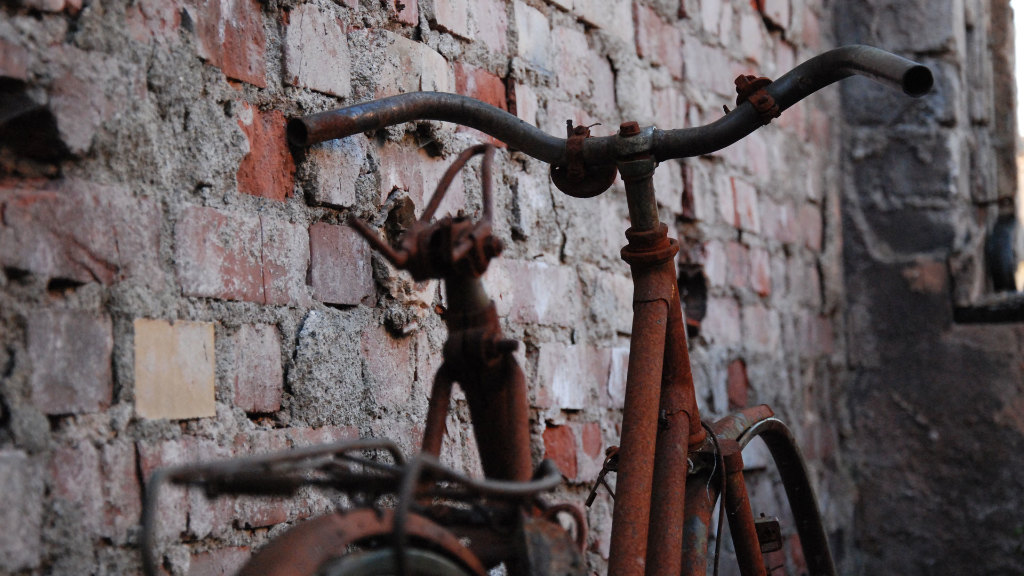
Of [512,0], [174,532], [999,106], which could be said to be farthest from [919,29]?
[174,532]

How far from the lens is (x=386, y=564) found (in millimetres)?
937

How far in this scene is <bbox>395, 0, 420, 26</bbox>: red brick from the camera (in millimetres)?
1814

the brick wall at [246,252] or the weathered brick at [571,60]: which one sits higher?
the weathered brick at [571,60]

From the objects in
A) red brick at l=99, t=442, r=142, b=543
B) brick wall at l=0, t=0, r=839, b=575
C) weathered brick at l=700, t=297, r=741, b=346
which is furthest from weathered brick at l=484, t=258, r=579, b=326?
red brick at l=99, t=442, r=142, b=543

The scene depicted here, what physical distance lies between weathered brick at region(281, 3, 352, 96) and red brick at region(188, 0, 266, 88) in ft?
0.19

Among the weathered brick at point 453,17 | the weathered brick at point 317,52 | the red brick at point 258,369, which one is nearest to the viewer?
the red brick at point 258,369

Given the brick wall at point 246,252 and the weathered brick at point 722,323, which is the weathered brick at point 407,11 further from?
the weathered brick at point 722,323

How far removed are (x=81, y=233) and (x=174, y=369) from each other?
0.21 metres

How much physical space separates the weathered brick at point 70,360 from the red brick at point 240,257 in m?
0.15

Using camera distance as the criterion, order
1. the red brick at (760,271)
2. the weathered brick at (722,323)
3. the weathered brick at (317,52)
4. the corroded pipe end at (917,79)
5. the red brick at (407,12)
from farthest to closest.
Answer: the red brick at (760,271), the weathered brick at (722,323), the red brick at (407,12), the weathered brick at (317,52), the corroded pipe end at (917,79)

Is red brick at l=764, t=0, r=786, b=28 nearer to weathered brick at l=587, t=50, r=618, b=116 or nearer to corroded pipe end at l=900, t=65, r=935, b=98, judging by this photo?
weathered brick at l=587, t=50, r=618, b=116

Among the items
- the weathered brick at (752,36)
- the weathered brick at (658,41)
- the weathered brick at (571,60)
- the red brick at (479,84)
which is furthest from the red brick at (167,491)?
the weathered brick at (752,36)

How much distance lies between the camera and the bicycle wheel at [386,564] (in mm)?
904

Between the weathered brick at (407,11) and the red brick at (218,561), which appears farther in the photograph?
the weathered brick at (407,11)
